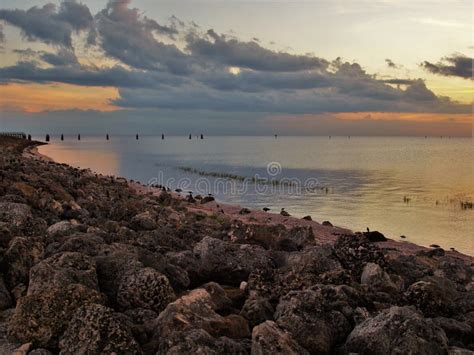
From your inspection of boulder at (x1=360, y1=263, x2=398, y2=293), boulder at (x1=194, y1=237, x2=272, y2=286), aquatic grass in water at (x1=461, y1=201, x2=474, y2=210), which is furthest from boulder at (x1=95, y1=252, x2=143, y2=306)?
aquatic grass in water at (x1=461, y1=201, x2=474, y2=210)

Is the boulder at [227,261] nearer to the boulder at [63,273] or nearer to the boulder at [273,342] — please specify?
the boulder at [63,273]

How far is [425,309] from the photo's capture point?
274 inches

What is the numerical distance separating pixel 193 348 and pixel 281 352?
88cm

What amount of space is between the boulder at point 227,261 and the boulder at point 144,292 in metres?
1.64

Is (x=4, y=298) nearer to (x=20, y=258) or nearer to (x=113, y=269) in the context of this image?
(x=20, y=258)

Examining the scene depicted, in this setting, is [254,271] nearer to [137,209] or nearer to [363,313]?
[363,313]

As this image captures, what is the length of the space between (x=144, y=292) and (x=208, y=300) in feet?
2.56

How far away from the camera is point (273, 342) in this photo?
15.7 feet

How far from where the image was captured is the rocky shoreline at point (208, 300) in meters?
4.88

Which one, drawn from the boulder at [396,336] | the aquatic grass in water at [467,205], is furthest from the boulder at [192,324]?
the aquatic grass in water at [467,205]

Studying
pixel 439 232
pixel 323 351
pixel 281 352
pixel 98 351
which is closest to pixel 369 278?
pixel 323 351

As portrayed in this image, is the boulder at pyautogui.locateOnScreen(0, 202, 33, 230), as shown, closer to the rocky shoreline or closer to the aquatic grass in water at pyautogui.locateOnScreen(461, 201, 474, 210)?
the rocky shoreline

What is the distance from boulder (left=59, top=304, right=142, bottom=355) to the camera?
4.61 m

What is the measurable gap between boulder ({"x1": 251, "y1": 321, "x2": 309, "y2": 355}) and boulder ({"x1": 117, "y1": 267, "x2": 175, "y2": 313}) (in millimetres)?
1479
